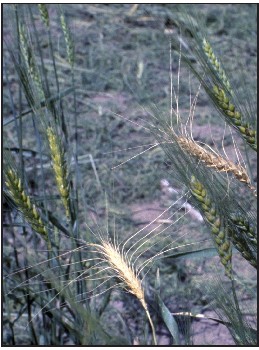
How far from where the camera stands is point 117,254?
778mm

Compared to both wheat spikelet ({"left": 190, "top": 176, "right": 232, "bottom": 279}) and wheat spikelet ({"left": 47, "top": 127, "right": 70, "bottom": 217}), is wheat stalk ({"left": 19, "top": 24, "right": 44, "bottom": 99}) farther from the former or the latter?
wheat spikelet ({"left": 190, "top": 176, "right": 232, "bottom": 279})

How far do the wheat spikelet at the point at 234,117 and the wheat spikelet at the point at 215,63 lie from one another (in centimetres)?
3

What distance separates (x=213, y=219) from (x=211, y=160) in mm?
95

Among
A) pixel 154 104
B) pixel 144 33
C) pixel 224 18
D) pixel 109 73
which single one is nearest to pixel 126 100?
pixel 109 73

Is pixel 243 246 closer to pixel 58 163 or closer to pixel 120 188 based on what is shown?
pixel 58 163

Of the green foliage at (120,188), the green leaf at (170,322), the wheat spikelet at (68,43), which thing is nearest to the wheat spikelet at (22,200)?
the green foliage at (120,188)

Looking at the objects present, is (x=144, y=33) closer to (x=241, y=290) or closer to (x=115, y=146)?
(x=115, y=146)

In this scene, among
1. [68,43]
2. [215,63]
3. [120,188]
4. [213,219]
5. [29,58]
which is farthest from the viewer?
[120,188]

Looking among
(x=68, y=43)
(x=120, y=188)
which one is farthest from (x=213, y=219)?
(x=120, y=188)

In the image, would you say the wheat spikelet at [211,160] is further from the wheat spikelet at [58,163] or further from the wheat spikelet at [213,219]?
the wheat spikelet at [58,163]

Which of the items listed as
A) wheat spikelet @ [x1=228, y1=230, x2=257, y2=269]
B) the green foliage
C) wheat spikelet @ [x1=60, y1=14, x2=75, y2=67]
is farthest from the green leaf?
wheat spikelet @ [x1=60, y1=14, x2=75, y2=67]

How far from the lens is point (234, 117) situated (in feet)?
2.68

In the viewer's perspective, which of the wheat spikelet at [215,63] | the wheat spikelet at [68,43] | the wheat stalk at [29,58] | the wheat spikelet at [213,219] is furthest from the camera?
the wheat spikelet at [68,43]

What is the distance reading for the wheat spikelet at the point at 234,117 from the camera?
816 millimetres
